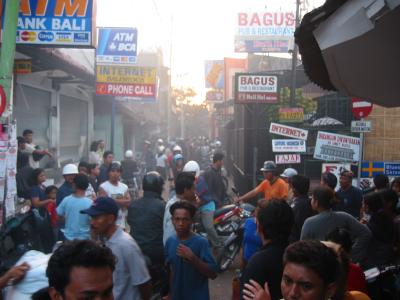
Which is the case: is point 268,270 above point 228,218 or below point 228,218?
above

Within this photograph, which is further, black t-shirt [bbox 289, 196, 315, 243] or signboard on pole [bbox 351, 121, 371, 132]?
signboard on pole [bbox 351, 121, 371, 132]

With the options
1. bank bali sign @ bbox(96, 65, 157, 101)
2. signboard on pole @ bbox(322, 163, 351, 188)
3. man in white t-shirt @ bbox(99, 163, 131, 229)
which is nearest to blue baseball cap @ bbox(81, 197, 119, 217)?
man in white t-shirt @ bbox(99, 163, 131, 229)

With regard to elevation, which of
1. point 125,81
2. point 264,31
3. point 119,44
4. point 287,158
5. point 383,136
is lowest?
point 287,158

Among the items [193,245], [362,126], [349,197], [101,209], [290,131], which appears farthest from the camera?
[290,131]

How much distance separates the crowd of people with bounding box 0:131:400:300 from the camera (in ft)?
7.72

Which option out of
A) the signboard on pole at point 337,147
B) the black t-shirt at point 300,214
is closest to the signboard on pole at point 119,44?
the signboard on pole at point 337,147

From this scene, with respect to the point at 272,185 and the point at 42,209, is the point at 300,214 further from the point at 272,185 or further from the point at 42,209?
the point at 42,209

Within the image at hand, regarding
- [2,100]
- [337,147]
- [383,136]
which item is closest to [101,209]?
[2,100]

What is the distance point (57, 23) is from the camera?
823 cm

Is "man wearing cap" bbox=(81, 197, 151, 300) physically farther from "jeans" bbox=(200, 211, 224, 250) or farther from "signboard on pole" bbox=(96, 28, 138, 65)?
"signboard on pole" bbox=(96, 28, 138, 65)

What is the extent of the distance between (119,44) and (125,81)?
1252mm

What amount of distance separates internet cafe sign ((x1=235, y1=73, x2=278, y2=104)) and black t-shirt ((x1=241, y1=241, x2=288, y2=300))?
897cm

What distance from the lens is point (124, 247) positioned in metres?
3.90

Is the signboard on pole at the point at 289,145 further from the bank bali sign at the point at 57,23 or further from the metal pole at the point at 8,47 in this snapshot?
the metal pole at the point at 8,47
